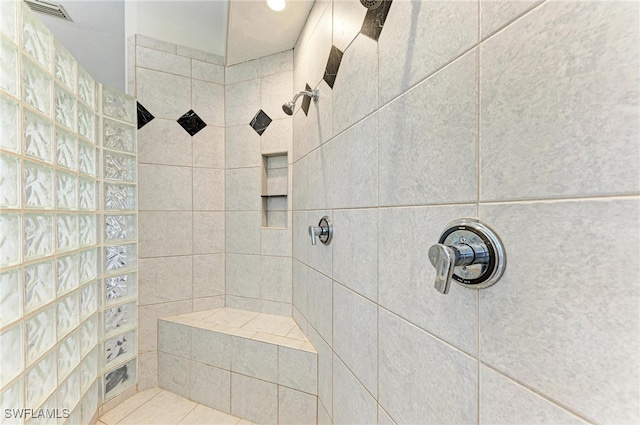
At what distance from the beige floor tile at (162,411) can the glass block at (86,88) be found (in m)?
1.65

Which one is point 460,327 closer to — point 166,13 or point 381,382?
point 381,382

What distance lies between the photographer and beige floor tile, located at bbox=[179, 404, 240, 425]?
143cm

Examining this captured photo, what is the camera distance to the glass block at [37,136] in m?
0.89

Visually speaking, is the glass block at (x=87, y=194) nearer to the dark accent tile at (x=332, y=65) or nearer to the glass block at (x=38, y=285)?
the glass block at (x=38, y=285)

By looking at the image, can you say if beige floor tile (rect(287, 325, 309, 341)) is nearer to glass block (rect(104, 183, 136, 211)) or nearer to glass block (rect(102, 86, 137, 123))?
glass block (rect(104, 183, 136, 211))

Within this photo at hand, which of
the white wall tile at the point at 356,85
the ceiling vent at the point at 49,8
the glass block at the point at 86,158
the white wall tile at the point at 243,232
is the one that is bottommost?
the white wall tile at the point at 243,232

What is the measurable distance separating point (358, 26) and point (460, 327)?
89cm

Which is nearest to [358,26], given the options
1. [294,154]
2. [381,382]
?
[294,154]

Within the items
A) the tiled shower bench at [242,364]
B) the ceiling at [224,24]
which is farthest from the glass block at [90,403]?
the ceiling at [224,24]

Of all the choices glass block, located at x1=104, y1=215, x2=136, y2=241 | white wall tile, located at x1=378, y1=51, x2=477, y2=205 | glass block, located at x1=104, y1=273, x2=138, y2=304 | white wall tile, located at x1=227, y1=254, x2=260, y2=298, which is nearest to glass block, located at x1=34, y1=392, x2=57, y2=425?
glass block, located at x1=104, y1=273, x2=138, y2=304

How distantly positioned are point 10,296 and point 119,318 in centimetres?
86

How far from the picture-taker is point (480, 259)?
0.41 metres

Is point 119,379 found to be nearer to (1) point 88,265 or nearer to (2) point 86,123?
(1) point 88,265

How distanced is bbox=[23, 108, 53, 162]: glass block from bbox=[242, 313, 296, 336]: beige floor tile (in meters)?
1.23
